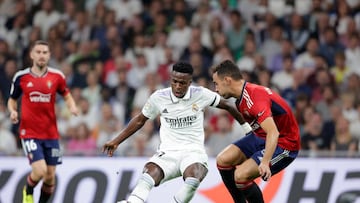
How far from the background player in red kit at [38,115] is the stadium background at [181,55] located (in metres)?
1.46

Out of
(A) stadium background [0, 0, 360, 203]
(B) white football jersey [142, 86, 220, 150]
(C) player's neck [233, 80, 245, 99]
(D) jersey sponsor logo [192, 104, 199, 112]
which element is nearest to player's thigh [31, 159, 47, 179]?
(A) stadium background [0, 0, 360, 203]

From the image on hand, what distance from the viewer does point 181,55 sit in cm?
1977

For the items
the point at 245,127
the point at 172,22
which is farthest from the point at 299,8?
the point at 245,127

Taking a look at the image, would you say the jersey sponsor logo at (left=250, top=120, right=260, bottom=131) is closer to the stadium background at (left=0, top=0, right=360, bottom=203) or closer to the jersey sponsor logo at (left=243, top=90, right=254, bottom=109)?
the jersey sponsor logo at (left=243, top=90, right=254, bottom=109)

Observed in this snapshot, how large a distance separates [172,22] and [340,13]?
307 cm

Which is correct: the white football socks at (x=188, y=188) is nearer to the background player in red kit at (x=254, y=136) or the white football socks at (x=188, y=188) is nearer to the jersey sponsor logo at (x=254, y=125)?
the background player in red kit at (x=254, y=136)

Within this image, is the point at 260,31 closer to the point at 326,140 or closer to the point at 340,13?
the point at 340,13

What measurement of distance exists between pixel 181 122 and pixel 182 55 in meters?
6.69

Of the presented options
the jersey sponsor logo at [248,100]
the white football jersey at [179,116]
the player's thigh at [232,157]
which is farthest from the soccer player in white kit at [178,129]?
the jersey sponsor logo at [248,100]

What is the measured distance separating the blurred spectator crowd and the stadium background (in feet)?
0.07

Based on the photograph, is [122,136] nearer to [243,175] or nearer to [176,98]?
[176,98]

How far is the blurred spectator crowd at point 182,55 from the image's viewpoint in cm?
1790

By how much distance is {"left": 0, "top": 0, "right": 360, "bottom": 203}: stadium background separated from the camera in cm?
1784

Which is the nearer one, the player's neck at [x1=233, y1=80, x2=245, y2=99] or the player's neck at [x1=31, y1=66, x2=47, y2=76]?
the player's neck at [x1=233, y1=80, x2=245, y2=99]
